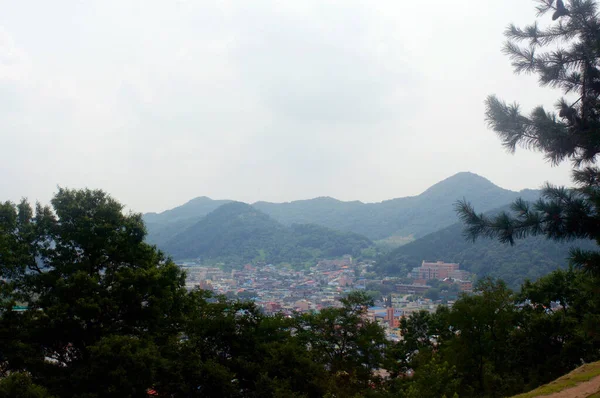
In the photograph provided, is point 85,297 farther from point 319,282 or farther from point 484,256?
point 319,282

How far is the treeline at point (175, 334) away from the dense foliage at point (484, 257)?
10736 mm

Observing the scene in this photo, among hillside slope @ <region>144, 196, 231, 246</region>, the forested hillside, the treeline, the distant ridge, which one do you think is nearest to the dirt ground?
the treeline

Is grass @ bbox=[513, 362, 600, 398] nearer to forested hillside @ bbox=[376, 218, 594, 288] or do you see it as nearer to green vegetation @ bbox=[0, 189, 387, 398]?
green vegetation @ bbox=[0, 189, 387, 398]

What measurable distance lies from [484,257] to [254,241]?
4933 cm

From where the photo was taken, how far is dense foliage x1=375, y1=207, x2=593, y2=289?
38.8 m

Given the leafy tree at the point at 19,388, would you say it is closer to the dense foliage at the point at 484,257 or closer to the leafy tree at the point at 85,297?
the leafy tree at the point at 85,297

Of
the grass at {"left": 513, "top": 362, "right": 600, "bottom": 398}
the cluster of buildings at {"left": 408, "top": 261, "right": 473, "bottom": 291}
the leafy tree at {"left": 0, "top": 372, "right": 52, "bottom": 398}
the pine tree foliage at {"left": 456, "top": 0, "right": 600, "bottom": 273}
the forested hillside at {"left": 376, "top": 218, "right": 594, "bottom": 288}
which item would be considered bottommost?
the cluster of buildings at {"left": 408, "top": 261, "right": 473, "bottom": 291}

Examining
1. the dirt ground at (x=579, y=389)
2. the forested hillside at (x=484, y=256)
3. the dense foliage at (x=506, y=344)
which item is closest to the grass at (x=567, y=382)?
the dirt ground at (x=579, y=389)

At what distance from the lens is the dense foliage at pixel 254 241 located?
8394cm

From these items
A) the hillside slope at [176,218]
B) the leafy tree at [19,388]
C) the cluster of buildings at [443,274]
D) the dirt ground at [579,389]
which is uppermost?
the hillside slope at [176,218]

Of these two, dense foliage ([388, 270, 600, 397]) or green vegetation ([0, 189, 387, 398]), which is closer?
green vegetation ([0, 189, 387, 398])

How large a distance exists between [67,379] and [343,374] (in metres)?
5.65

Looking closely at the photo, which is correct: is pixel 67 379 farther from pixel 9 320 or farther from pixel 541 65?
pixel 541 65

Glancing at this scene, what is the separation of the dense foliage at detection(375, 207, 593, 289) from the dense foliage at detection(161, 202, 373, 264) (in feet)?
57.0
